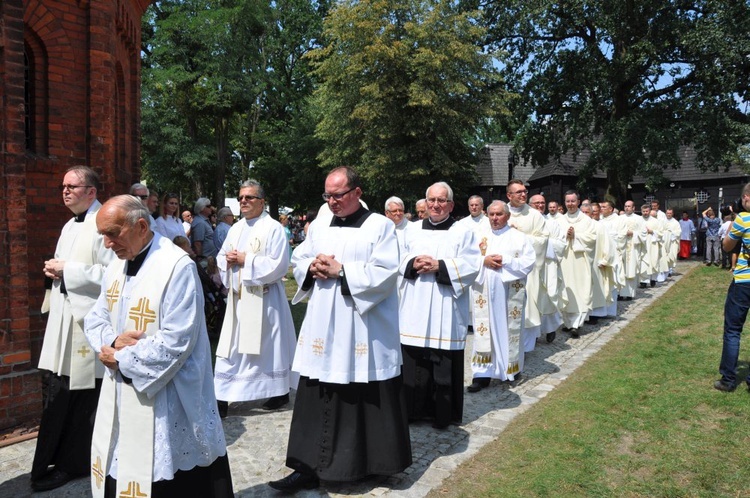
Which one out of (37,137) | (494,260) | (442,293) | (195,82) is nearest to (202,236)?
(37,137)

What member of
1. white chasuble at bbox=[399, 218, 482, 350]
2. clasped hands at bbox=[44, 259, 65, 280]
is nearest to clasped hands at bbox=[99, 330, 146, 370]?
clasped hands at bbox=[44, 259, 65, 280]

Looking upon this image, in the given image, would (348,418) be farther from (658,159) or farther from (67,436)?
(658,159)

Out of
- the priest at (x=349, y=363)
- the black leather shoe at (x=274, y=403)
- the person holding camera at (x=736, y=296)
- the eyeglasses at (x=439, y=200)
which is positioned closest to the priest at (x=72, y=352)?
the priest at (x=349, y=363)

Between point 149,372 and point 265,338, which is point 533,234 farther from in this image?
point 149,372

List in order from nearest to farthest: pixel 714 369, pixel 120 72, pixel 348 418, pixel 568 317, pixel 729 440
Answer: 1. pixel 348 418
2. pixel 729 440
3. pixel 714 369
4. pixel 120 72
5. pixel 568 317

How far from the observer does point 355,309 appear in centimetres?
407

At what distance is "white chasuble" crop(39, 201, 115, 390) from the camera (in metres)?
4.07

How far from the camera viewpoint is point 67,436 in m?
4.17

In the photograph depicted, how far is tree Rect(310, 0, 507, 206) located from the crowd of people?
1755 centimetres

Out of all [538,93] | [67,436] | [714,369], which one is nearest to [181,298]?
[67,436]

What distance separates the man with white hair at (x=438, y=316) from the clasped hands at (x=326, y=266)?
1367 millimetres

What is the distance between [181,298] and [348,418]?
1.66 m

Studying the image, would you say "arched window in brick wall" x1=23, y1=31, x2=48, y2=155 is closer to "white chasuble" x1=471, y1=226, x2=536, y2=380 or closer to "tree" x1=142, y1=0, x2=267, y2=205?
"white chasuble" x1=471, y1=226, x2=536, y2=380

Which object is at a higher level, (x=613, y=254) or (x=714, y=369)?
(x=613, y=254)
